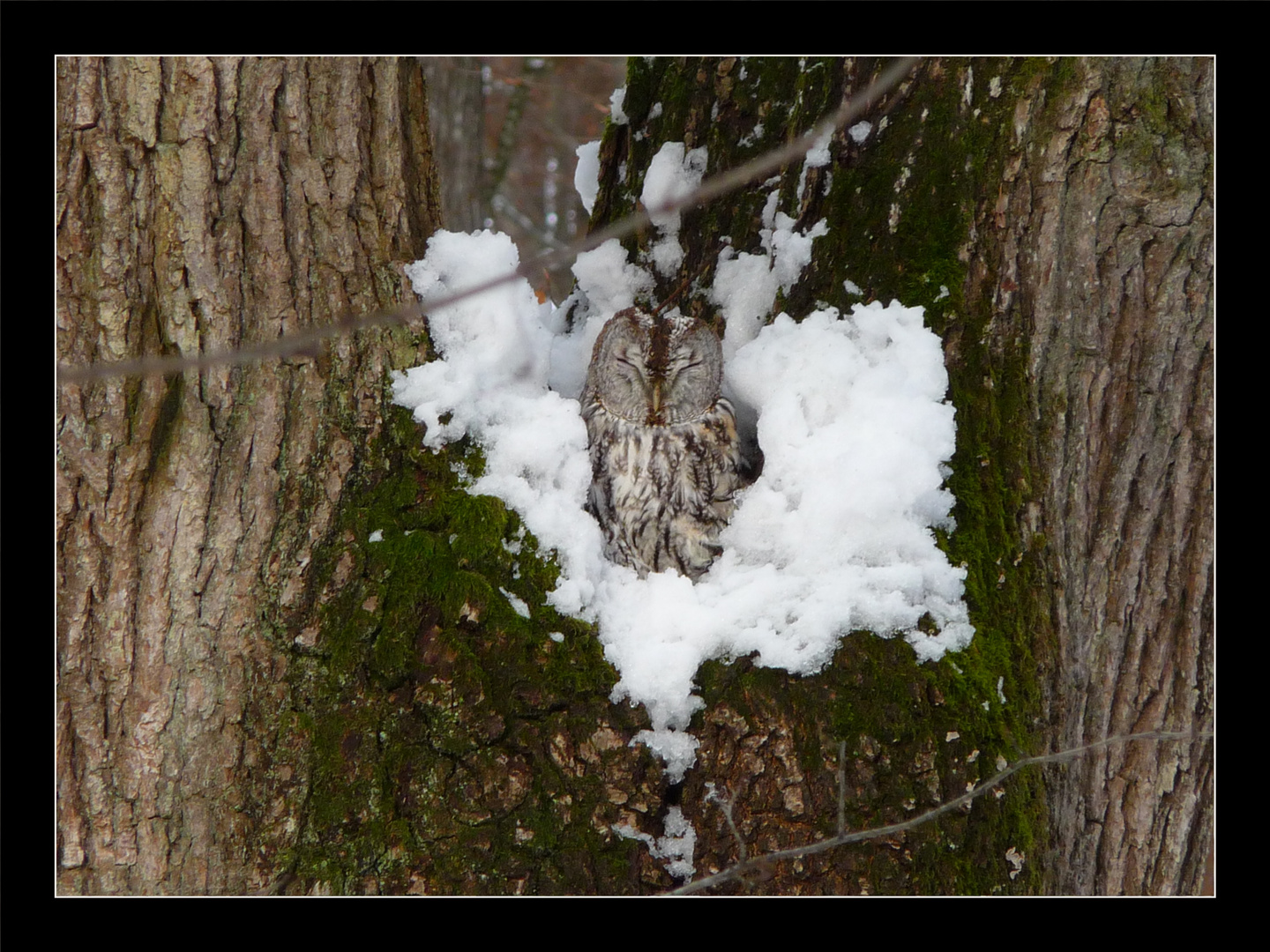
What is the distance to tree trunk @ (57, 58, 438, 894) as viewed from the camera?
78.1 inches

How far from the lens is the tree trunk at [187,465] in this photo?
1983 millimetres

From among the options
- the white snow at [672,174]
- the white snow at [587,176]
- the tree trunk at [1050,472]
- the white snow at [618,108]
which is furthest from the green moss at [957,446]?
the white snow at [587,176]

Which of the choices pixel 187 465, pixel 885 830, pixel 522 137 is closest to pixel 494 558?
pixel 187 465

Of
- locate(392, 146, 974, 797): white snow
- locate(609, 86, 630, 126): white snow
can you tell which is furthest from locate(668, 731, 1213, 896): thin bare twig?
locate(609, 86, 630, 126): white snow

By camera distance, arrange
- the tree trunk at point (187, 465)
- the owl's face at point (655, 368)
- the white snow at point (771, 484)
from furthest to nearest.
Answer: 1. the owl's face at point (655, 368)
2. the white snow at point (771, 484)
3. the tree trunk at point (187, 465)

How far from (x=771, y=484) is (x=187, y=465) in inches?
55.3

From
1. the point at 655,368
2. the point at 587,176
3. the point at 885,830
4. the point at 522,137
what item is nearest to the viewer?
the point at 885,830

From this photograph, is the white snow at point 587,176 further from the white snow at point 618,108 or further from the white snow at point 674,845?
the white snow at point 674,845

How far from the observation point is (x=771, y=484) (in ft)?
8.09

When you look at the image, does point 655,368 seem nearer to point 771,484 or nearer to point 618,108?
point 771,484

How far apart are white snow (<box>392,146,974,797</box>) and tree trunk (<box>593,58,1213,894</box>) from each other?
7 cm

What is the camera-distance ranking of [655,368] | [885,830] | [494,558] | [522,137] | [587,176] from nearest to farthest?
[885,830]
[494,558]
[655,368]
[587,176]
[522,137]

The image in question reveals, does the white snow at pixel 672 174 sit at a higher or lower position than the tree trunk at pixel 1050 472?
higher

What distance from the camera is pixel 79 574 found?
2.01 m
